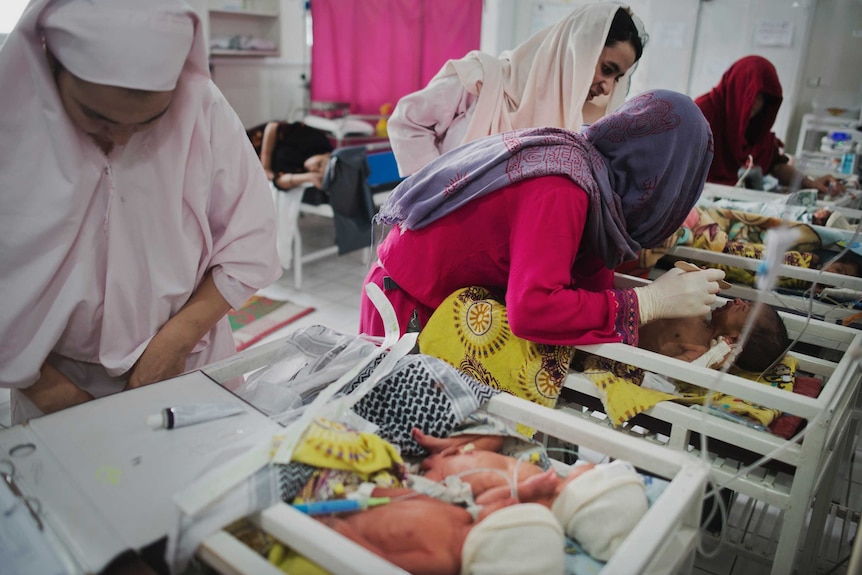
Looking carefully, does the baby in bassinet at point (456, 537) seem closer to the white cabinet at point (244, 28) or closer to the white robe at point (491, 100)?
the white robe at point (491, 100)

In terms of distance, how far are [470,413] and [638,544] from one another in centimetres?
36

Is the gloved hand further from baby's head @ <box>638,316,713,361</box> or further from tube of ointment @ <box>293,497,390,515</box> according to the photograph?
tube of ointment @ <box>293,497,390,515</box>

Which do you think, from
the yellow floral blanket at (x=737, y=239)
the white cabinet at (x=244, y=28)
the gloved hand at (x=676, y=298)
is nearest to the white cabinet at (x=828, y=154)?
the yellow floral blanket at (x=737, y=239)

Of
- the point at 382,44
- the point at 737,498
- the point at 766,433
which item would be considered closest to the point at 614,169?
the point at 766,433

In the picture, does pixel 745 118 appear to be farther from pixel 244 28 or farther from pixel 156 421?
pixel 244 28

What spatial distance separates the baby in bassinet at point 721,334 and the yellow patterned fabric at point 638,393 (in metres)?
0.06

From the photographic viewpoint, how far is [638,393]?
1294 millimetres

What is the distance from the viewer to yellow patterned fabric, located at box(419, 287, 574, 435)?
134cm

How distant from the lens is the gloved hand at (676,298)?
1.43 meters

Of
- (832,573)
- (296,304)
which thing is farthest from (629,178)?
(296,304)

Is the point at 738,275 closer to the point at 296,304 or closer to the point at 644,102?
the point at 644,102

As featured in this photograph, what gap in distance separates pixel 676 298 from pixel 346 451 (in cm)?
89

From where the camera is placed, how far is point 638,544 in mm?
747

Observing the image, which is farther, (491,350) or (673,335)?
(673,335)
